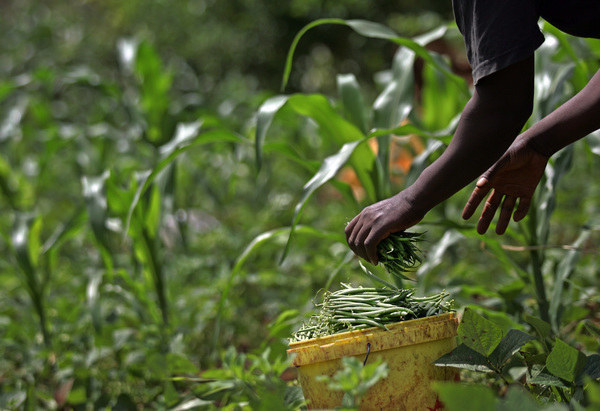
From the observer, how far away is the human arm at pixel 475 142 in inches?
43.4

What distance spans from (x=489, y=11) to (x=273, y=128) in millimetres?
3612

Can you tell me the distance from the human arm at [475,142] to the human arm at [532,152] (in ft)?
0.54

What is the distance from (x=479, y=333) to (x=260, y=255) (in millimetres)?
2030

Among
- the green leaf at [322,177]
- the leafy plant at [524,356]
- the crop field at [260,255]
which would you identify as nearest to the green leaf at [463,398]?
the crop field at [260,255]

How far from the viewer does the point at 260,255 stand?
3.21m

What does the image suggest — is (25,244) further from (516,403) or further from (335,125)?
(516,403)

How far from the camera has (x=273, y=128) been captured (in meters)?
4.64

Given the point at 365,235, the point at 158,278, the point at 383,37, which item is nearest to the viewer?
the point at 365,235

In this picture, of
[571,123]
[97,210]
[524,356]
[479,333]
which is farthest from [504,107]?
[97,210]

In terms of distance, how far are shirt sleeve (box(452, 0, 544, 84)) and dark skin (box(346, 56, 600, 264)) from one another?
0.03m

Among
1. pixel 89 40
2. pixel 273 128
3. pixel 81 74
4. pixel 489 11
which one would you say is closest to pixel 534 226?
pixel 489 11

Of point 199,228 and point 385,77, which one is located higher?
point 385,77

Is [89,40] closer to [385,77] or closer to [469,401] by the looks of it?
[385,77]

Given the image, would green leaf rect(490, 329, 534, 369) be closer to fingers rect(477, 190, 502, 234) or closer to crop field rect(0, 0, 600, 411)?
crop field rect(0, 0, 600, 411)
